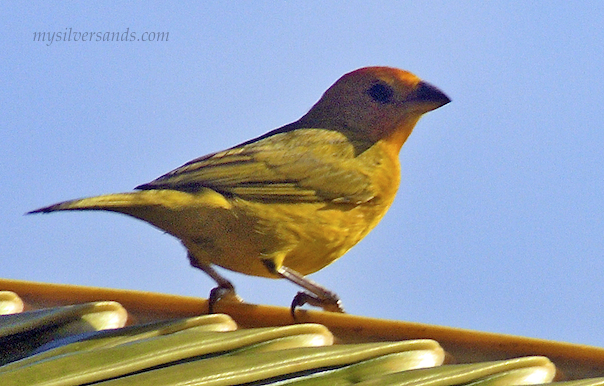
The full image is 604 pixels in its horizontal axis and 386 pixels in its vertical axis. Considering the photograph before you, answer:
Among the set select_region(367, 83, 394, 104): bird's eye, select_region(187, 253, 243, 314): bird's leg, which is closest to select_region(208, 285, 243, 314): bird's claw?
select_region(187, 253, 243, 314): bird's leg

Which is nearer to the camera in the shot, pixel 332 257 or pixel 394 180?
pixel 332 257

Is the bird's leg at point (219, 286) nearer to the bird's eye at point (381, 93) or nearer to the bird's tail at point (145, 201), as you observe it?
the bird's tail at point (145, 201)

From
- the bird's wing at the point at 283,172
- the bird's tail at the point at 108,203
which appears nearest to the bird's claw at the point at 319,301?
the bird's wing at the point at 283,172

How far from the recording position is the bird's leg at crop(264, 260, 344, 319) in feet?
10.8

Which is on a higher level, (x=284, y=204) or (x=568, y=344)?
(x=284, y=204)

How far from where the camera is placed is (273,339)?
1.91 meters

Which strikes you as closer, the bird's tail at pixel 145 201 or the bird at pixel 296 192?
the bird's tail at pixel 145 201

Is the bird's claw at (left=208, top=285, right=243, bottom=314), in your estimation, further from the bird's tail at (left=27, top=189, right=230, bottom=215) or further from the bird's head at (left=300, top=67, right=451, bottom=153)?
the bird's head at (left=300, top=67, right=451, bottom=153)

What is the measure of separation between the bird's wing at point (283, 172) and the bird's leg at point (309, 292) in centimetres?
35

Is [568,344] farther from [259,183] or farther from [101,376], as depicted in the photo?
[259,183]

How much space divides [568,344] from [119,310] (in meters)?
1.27

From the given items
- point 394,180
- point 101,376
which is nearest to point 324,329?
point 101,376

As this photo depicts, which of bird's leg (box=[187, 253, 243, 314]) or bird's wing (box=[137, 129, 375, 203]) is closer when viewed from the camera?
bird's leg (box=[187, 253, 243, 314])

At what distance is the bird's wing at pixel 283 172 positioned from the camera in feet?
11.4
